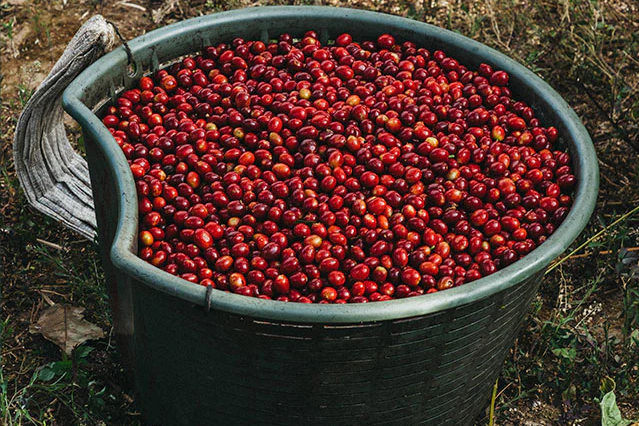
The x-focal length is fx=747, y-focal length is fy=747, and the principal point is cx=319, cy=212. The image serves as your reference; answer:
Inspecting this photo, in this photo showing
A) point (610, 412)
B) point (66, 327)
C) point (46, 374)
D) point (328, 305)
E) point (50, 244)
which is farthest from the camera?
point (50, 244)

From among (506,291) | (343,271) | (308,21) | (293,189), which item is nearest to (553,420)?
(506,291)

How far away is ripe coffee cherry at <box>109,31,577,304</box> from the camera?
7.85ft

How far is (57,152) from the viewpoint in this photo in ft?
A: 11.5

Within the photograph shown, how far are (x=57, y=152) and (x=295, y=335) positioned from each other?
6.32ft

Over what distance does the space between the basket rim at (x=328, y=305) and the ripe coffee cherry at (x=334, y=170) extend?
0.30 ft

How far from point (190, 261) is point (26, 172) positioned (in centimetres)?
148

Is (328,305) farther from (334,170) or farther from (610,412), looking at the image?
(610,412)

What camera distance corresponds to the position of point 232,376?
2.30 metres

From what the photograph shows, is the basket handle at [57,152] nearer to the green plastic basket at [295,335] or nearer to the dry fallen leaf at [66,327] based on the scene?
the green plastic basket at [295,335]

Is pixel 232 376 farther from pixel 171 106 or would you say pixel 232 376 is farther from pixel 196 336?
pixel 171 106

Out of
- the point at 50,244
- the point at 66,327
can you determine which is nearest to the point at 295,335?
the point at 66,327

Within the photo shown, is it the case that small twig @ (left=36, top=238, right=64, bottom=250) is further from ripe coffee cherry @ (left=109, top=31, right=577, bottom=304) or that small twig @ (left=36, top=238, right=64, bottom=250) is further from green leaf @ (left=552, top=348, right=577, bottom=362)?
green leaf @ (left=552, top=348, right=577, bottom=362)

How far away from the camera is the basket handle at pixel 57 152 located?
295 centimetres

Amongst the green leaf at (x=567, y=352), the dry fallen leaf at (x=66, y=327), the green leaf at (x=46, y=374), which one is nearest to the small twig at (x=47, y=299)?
the dry fallen leaf at (x=66, y=327)
